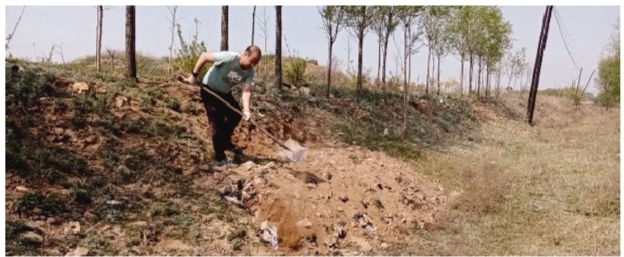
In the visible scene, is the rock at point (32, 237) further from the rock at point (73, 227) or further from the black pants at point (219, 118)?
the black pants at point (219, 118)

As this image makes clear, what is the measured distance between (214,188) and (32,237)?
1652 mm

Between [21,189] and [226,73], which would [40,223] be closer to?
[21,189]

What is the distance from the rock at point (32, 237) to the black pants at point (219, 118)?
189 centimetres

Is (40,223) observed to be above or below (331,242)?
above

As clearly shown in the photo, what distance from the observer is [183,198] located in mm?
4535

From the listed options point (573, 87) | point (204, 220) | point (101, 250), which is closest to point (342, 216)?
point (204, 220)

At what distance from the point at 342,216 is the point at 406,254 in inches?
27.4

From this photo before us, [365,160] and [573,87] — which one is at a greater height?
[573,87]

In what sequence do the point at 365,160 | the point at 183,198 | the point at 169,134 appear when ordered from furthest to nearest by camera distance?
the point at 365,160 < the point at 169,134 < the point at 183,198

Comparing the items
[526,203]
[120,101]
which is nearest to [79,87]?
[120,101]

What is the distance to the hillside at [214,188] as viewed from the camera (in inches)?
155

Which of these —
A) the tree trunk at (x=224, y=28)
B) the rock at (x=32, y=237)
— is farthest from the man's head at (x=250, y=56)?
the tree trunk at (x=224, y=28)

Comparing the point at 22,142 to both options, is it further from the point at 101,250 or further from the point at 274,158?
the point at 274,158

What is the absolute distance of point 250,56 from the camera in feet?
15.9
